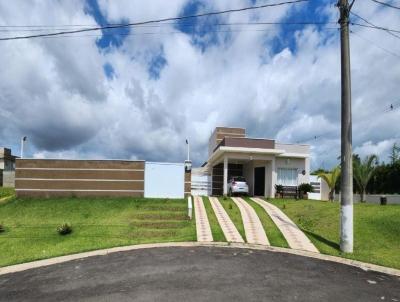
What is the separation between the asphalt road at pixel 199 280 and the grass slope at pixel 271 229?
2.07 meters

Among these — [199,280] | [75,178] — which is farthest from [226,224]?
[75,178]

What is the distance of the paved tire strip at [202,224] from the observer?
15181mm

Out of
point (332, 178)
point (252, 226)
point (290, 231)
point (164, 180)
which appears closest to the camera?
point (290, 231)

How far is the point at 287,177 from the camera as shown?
31.7 metres

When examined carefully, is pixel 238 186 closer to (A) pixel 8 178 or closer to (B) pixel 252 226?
(B) pixel 252 226

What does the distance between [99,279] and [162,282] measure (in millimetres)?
1682

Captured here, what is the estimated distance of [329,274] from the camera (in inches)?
396

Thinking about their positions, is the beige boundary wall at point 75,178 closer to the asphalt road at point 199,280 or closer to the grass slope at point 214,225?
the grass slope at point 214,225

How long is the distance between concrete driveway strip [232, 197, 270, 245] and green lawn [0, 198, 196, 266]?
7.39 ft

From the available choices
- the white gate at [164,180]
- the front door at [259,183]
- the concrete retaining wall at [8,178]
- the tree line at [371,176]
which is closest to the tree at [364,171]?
the tree line at [371,176]

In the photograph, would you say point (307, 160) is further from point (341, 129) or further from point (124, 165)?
point (341, 129)

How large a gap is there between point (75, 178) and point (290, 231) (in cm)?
1562

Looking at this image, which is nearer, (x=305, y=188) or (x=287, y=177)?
(x=305, y=188)

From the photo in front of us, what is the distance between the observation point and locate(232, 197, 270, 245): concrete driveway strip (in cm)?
1484
